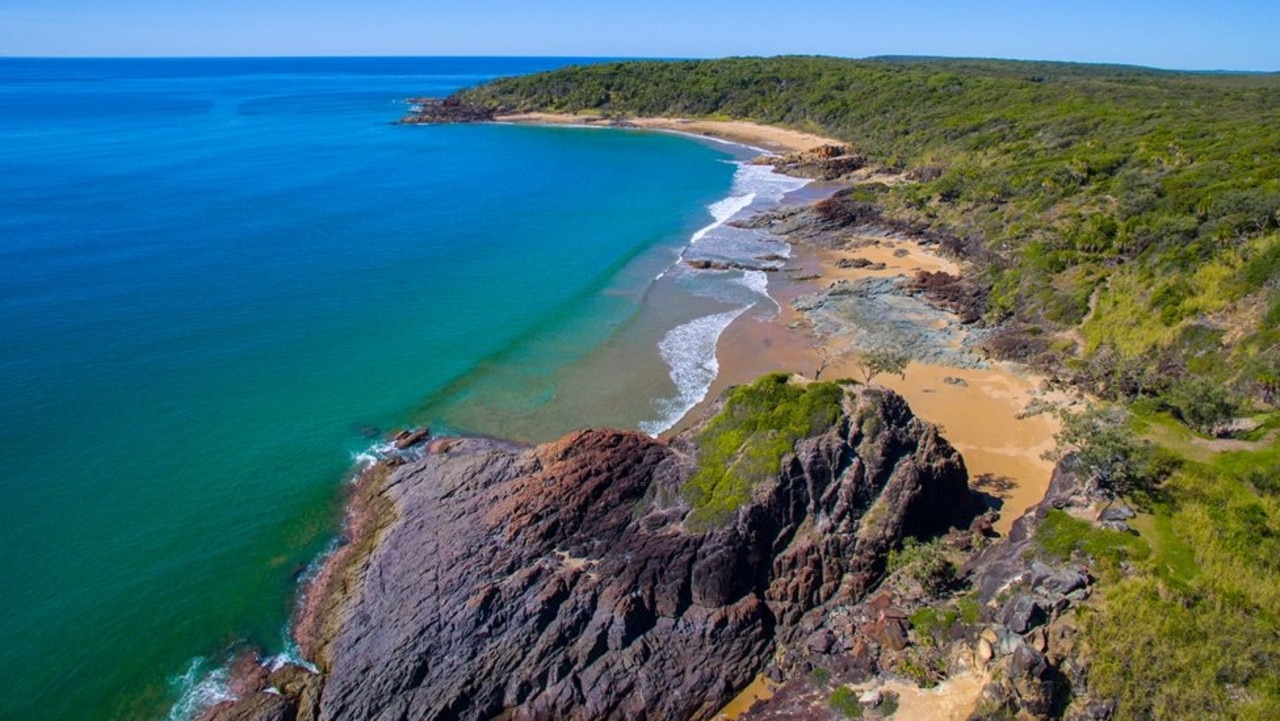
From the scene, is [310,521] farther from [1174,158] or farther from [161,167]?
[161,167]

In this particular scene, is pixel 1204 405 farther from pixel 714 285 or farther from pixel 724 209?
Result: pixel 724 209

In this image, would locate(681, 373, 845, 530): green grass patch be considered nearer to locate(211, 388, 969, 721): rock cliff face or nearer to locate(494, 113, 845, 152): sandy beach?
locate(211, 388, 969, 721): rock cliff face

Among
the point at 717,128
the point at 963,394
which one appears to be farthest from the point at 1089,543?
the point at 717,128

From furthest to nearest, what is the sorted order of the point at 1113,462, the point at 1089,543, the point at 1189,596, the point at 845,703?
the point at 1113,462 → the point at 1089,543 → the point at 845,703 → the point at 1189,596

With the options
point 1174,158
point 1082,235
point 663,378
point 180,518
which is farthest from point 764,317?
point 1174,158

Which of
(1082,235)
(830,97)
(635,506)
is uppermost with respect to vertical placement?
(830,97)

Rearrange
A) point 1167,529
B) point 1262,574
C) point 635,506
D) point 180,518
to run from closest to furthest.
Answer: point 1262,574, point 1167,529, point 635,506, point 180,518

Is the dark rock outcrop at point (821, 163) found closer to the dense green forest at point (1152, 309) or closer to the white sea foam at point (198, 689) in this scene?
the dense green forest at point (1152, 309)
